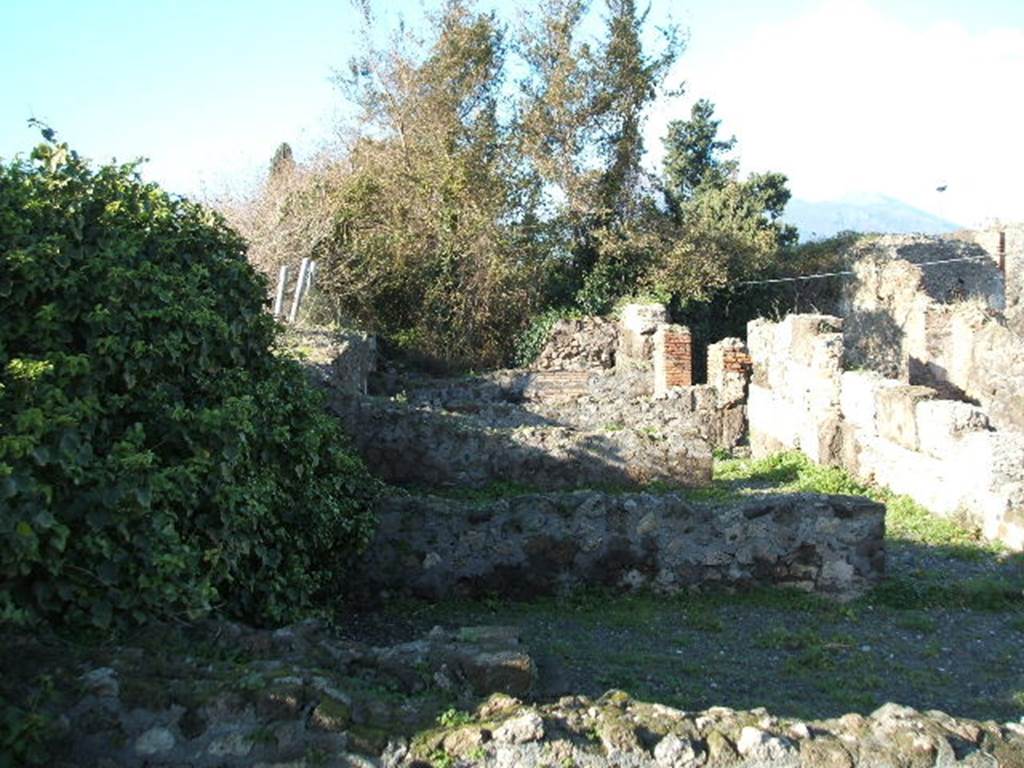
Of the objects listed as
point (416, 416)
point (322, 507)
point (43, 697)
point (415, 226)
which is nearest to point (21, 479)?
point (43, 697)

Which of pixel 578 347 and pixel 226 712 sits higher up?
pixel 578 347

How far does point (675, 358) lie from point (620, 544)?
11559 mm

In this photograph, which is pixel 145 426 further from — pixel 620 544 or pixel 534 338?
pixel 534 338

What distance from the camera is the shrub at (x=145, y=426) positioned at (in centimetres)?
426

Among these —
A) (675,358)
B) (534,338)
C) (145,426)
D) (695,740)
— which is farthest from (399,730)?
(534,338)

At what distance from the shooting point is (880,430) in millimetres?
12781

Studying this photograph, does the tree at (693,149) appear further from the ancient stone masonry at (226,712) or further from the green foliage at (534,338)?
the ancient stone masonry at (226,712)

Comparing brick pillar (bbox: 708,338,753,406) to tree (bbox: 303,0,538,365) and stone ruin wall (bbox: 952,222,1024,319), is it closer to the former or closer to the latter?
tree (bbox: 303,0,538,365)

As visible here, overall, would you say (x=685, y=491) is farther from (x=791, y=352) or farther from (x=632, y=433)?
(x=791, y=352)

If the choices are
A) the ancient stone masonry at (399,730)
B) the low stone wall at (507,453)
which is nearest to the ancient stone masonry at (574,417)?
the low stone wall at (507,453)

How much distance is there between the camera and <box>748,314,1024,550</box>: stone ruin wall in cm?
999

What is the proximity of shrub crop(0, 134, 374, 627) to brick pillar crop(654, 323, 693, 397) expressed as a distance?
12.1m

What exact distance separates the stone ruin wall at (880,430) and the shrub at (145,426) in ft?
19.7

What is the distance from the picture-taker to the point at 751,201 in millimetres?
30719
